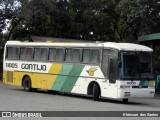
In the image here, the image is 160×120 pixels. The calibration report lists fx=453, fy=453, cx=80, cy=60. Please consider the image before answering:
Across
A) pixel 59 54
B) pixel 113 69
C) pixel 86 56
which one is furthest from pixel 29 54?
pixel 113 69

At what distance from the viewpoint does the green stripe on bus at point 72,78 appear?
Answer: 24.9m

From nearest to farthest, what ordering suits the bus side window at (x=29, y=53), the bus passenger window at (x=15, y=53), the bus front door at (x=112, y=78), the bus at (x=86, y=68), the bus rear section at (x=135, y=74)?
the bus rear section at (x=135, y=74)
the bus front door at (x=112, y=78)
the bus at (x=86, y=68)
the bus side window at (x=29, y=53)
the bus passenger window at (x=15, y=53)

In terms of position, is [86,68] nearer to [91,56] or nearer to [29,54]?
[91,56]

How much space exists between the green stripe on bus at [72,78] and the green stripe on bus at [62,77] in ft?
0.76

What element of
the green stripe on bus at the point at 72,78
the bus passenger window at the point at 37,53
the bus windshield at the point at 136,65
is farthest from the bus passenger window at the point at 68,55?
the bus windshield at the point at 136,65

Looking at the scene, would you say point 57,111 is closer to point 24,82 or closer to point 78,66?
point 78,66

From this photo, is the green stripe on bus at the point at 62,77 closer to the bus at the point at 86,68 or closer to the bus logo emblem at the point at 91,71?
the bus at the point at 86,68

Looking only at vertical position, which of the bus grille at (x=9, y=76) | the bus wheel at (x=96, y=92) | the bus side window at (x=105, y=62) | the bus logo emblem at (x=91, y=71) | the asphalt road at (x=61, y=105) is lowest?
the asphalt road at (x=61, y=105)

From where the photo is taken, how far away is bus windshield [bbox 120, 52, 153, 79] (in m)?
22.6

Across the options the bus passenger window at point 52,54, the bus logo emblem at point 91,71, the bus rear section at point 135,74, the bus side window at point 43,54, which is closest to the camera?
the bus rear section at point 135,74

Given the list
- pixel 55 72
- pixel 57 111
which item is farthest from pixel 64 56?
pixel 57 111

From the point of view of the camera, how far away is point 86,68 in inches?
961

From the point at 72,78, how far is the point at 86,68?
133 cm

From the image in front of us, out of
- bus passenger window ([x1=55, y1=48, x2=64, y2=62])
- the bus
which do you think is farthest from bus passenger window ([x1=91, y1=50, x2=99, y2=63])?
bus passenger window ([x1=55, y1=48, x2=64, y2=62])
